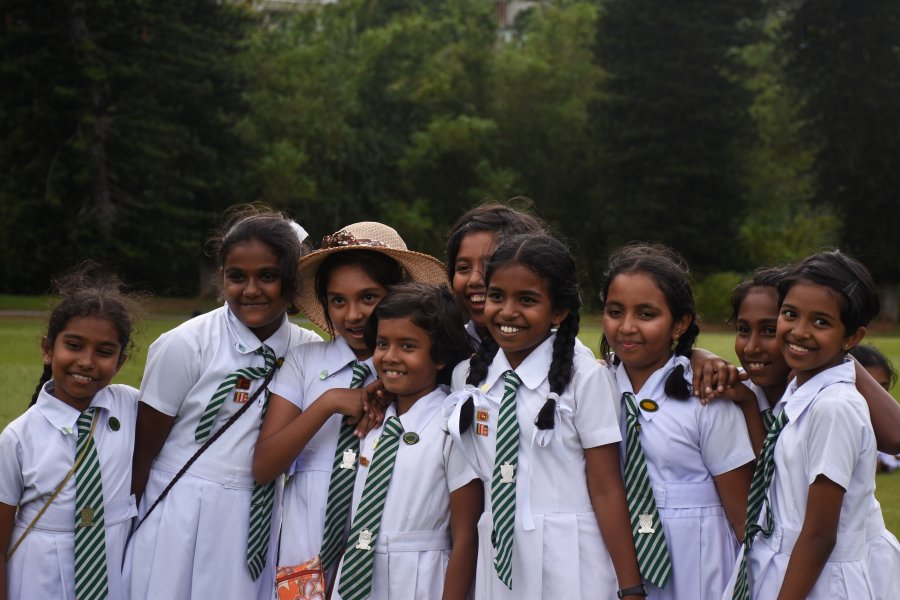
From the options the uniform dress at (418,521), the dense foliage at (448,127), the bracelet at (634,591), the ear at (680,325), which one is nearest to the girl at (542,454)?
the bracelet at (634,591)

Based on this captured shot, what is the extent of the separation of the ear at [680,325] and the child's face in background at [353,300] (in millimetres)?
963

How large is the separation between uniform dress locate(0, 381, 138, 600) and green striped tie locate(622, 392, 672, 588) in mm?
1632

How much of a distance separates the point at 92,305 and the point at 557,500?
65.4 inches

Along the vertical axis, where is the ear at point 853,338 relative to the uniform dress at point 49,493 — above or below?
above

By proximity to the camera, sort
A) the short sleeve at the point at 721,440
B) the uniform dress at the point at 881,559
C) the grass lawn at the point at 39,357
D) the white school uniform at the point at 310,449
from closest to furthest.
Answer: the uniform dress at the point at 881,559, the short sleeve at the point at 721,440, the white school uniform at the point at 310,449, the grass lawn at the point at 39,357

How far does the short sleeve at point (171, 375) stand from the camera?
360 cm

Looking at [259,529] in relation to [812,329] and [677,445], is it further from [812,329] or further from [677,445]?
[812,329]

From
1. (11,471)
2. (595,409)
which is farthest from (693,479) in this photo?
(11,471)

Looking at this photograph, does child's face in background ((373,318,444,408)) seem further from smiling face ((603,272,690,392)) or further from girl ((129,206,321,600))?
smiling face ((603,272,690,392))

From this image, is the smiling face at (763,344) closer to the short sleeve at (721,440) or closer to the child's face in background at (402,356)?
the short sleeve at (721,440)

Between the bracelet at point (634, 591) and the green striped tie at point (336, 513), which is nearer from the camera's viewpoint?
the bracelet at point (634, 591)

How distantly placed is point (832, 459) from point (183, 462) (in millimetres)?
2020

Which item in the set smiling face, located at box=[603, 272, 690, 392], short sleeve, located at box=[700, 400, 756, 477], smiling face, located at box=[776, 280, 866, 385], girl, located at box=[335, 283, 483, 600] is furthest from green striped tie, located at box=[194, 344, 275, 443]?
smiling face, located at box=[776, 280, 866, 385]

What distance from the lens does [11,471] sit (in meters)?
3.42
